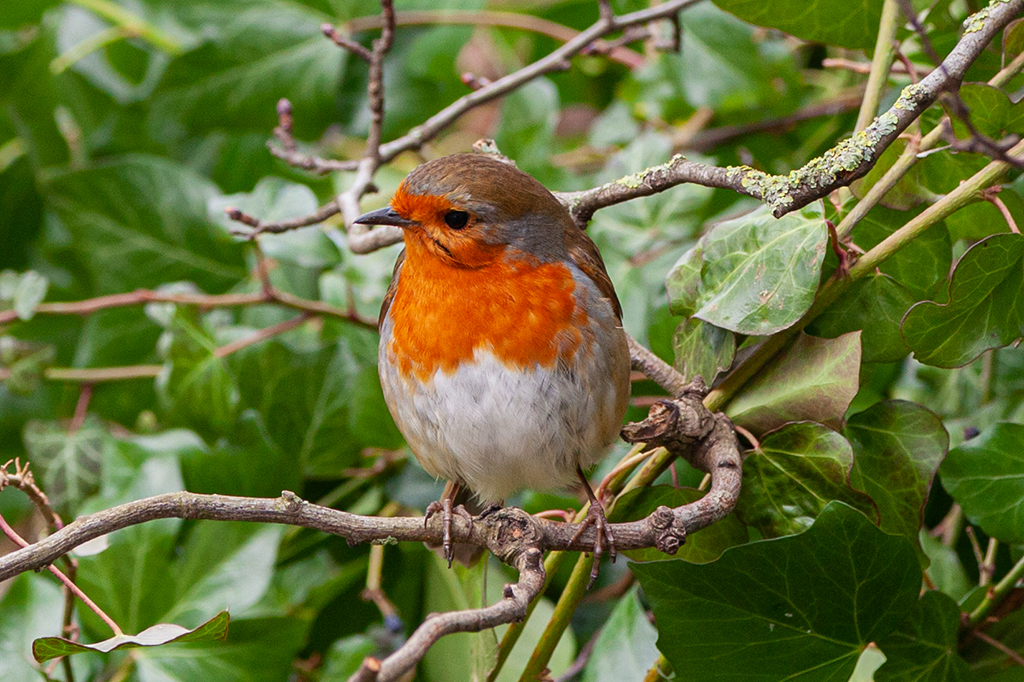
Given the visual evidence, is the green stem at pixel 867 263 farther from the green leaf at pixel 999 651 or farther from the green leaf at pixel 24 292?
the green leaf at pixel 24 292

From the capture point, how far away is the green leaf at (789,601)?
4.56 ft

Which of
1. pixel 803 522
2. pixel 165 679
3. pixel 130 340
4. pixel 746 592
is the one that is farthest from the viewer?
pixel 130 340

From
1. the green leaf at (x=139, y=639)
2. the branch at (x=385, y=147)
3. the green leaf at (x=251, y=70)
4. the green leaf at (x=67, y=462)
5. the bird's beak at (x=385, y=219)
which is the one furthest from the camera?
the green leaf at (x=251, y=70)

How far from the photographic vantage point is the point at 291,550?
7.21ft

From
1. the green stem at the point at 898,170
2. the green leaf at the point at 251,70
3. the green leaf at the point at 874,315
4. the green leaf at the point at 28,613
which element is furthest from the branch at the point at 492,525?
the green leaf at the point at 251,70

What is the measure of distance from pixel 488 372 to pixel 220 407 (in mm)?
855

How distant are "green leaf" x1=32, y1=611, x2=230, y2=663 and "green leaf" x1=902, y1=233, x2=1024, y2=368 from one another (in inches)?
41.7

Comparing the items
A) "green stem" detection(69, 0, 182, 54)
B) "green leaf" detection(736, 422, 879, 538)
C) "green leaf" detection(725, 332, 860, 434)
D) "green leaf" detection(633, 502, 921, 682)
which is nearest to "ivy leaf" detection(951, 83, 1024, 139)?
"green leaf" detection(725, 332, 860, 434)

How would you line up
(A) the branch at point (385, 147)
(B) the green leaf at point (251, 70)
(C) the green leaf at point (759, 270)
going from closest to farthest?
(C) the green leaf at point (759, 270)
(A) the branch at point (385, 147)
(B) the green leaf at point (251, 70)

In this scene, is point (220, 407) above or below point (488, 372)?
below

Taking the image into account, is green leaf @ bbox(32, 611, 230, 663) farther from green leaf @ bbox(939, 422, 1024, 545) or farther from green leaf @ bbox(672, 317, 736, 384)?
green leaf @ bbox(939, 422, 1024, 545)

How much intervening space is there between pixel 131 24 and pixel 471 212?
179 centimetres

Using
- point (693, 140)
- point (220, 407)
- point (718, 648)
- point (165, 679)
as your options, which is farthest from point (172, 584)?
point (693, 140)

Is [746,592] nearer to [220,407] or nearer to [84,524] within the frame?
[84,524]
